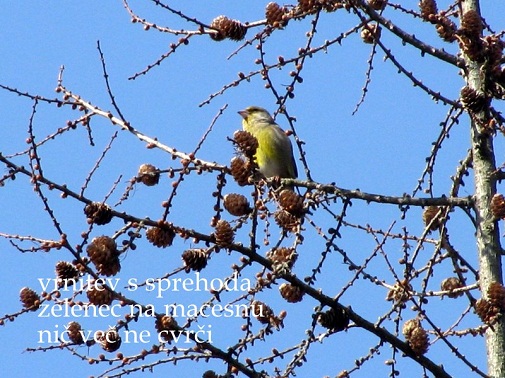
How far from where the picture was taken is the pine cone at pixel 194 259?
3857mm

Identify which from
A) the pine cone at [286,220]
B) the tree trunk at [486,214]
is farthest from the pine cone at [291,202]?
the tree trunk at [486,214]

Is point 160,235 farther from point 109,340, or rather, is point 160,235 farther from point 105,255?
point 109,340

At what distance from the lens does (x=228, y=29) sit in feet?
15.2

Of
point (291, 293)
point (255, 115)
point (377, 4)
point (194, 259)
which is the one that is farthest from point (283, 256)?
point (255, 115)

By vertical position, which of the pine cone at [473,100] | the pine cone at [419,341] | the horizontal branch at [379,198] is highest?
the pine cone at [473,100]

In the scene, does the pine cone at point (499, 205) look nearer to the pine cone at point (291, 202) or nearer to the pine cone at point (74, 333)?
the pine cone at point (291, 202)

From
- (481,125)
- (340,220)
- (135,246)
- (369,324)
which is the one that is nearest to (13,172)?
(135,246)

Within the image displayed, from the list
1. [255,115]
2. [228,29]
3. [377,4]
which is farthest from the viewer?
[255,115]

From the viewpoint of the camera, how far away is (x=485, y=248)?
15.3 ft

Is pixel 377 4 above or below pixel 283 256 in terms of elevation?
above

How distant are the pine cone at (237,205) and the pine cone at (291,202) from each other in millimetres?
138

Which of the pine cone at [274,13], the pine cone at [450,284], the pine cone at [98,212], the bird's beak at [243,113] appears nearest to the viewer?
the pine cone at [98,212]

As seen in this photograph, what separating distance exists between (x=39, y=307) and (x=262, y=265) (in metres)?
0.83

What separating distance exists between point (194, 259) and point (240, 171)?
374 millimetres
